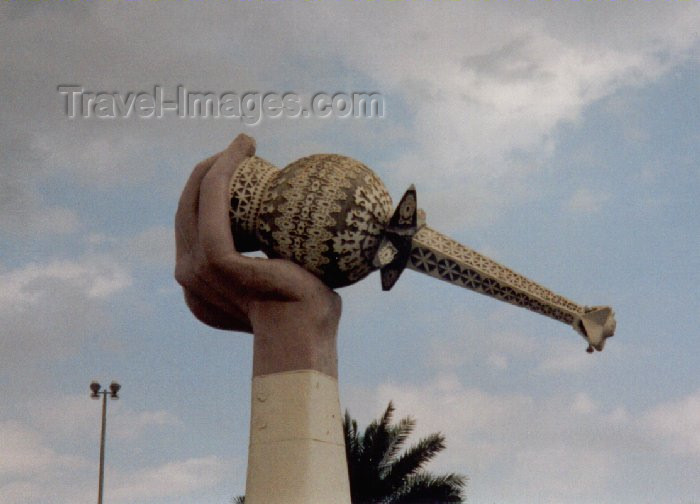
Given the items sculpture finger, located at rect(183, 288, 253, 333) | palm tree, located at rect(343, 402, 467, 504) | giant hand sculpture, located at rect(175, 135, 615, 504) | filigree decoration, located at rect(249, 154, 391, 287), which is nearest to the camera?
giant hand sculpture, located at rect(175, 135, 615, 504)

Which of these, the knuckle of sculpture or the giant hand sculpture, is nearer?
the giant hand sculpture

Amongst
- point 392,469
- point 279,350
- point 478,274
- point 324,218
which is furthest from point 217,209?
point 392,469

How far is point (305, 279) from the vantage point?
18281 mm

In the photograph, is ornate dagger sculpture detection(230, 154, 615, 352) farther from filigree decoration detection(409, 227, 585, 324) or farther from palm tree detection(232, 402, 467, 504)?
palm tree detection(232, 402, 467, 504)

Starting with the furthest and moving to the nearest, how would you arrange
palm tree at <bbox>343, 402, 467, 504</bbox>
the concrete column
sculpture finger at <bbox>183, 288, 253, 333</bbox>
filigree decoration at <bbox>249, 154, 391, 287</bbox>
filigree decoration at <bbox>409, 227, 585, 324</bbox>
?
palm tree at <bbox>343, 402, 467, 504</bbox>, filigree decoration at <bbox>409, 227, 585, 324</bbox>, sculpture finger at <bbox>183, 288, 253, 333</bbox>, filigree decoration at <bbox>249, 154, 391, 287</bbox>, the concrete column

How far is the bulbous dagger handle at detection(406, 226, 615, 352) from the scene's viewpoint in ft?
64.6

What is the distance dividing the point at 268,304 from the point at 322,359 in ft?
3.72

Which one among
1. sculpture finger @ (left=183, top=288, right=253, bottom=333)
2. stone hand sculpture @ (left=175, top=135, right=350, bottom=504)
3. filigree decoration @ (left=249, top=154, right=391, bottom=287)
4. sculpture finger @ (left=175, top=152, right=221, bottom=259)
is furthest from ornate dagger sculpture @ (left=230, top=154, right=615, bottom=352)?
sculpture finger @ (left=183, top=288, right=253, bottom=333)

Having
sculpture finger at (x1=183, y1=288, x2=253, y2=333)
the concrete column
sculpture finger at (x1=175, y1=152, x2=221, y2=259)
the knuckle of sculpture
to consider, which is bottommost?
the concrete column

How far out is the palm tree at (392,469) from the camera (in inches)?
960

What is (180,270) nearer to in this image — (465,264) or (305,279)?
(305,279)

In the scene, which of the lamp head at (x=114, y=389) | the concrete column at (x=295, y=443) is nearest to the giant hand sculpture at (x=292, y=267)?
the concrete column at (x=295, y=443)

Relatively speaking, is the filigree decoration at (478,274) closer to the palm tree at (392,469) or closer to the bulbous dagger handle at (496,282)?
the bulbous dagger handle at (496,282)

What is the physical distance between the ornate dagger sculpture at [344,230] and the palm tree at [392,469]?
578 cm
